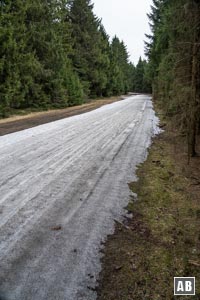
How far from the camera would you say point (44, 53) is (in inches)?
1048

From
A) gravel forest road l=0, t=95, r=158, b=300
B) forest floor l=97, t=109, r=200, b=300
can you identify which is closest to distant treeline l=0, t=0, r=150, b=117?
gravel forest road l=0, t=95, r=158, b=300

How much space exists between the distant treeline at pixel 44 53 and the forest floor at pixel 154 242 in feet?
49.3

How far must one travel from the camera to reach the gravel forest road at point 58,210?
137 inches

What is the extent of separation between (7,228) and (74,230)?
1018 millimetres

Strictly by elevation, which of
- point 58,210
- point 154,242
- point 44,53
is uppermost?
point 44,53

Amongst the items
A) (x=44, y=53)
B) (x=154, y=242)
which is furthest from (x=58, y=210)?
(x=44, y=53)

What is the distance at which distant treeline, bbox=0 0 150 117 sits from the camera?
64.0ft

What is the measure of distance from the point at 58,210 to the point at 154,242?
6.02 feet

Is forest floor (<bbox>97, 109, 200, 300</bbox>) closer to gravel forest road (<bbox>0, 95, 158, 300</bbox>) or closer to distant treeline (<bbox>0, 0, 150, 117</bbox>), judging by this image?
gravel forest road (<bbox>0, 95, 158, 300</bbox>)

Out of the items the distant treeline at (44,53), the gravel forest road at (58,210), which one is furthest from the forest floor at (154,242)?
the distant treeline at (44,53)

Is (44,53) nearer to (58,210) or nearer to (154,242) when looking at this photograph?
(58,210)

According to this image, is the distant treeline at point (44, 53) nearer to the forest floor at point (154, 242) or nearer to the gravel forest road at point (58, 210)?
the gravel forest road at point (58, 210)

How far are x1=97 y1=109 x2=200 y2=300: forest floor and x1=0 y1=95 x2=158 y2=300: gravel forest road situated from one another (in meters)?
0.22

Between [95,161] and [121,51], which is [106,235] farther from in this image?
[121,51]
